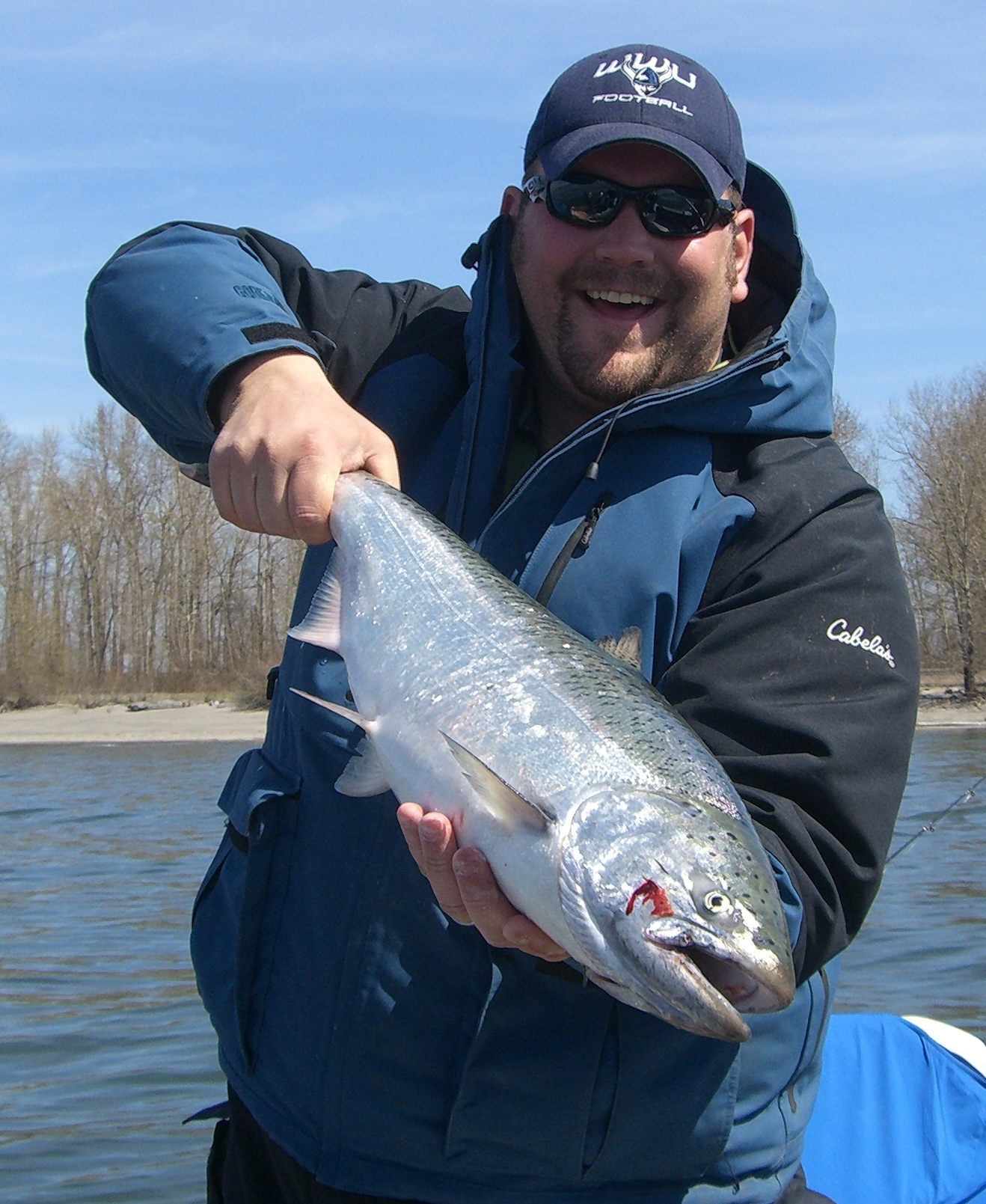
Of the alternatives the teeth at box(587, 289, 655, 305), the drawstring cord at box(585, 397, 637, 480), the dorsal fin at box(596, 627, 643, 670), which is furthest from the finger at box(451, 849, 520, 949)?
the teeth at box(587, 289, 655, 305)

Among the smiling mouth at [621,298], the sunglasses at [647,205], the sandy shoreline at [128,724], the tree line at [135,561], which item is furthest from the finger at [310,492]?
the tree line at [135,561]

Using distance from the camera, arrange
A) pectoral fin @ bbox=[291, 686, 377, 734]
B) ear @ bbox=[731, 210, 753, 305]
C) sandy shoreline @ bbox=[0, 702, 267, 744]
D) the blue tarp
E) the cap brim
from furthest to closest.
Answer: sandy shoreline @ bbox=[0, 702, 267, 744] < the blue tarp < ear @ bbox=[731, 210, 753, 305] < the cap brim < pectoral fin @ bbox=[291, 686, 377, 734]

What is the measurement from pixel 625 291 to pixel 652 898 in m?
1.52

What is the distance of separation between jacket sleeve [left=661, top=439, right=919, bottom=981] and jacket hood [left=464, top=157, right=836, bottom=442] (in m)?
0.15

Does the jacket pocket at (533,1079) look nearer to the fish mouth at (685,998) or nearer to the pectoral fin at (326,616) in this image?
the fish mouth at (685,998)

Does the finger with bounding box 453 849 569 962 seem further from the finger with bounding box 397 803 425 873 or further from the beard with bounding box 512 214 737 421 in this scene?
the beard with bounding box 512 214 737 421

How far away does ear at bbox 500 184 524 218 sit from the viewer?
3363 mm

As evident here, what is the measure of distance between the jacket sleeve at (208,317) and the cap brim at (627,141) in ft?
1.89

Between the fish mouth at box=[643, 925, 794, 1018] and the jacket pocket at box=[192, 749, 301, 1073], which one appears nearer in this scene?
the fish mouth at box=[643, 925, 794, 1018]

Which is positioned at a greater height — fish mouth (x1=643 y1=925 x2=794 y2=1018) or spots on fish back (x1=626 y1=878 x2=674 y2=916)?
spots on fish back (x1=626 y1=878 x2=674 y2=916)

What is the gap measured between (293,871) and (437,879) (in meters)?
0.63

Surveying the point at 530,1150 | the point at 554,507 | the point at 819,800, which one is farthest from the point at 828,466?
the point at 530,1150

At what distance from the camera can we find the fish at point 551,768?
208 cm

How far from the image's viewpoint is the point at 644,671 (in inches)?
107
